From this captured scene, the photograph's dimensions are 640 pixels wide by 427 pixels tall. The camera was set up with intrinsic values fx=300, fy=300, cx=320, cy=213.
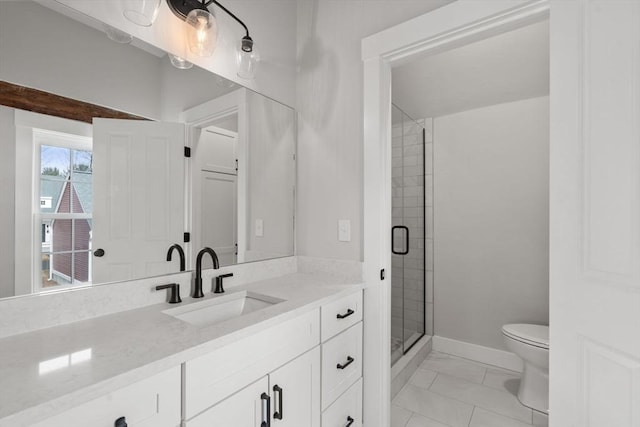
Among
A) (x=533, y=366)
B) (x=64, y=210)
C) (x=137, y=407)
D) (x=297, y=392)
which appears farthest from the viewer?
(x=533, y=366)

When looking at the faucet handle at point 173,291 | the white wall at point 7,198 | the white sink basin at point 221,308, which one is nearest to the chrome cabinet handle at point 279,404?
the white sink basin at point 221,308

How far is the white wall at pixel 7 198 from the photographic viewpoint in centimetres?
91

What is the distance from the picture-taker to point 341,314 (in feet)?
4.81

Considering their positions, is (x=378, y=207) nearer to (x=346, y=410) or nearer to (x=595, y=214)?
(x=595, y=214)

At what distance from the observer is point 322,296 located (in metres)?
1.36

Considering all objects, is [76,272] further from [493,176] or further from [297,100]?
[493,176]

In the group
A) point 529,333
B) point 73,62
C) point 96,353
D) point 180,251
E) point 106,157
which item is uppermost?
point 73,62

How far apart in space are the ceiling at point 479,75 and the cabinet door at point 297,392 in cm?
179

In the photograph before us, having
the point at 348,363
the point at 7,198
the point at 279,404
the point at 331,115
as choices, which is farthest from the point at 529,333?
the point at 7,198

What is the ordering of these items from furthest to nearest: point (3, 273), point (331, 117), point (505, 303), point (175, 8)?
1. point (505, 303)
2. point (331, 117)
3. point (175, 8)
4. point (3, 273)

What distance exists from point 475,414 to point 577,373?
1159 mm

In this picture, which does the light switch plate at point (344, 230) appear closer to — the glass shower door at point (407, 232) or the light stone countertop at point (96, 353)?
the light stone countertop at point (96, 353)

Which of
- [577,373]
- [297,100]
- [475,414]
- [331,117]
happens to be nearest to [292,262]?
[331,117]

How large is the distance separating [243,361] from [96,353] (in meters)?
0.41
